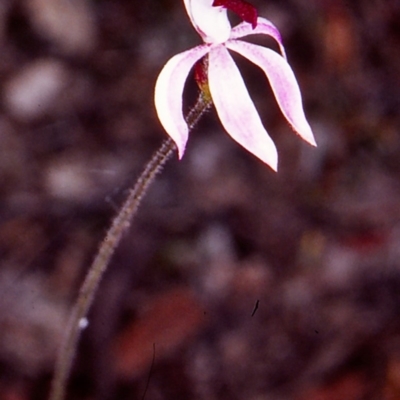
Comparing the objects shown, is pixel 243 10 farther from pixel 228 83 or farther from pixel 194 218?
pixel 194 218

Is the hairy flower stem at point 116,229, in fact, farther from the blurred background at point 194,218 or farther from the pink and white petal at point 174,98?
the blurred background at point 194,218

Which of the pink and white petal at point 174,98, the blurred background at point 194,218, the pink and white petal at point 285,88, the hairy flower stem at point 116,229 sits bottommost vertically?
the blurred background at point 194,218

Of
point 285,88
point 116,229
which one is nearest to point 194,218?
point 116,229

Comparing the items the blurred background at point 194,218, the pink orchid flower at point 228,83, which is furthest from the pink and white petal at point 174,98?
the blurred background at point 194,218

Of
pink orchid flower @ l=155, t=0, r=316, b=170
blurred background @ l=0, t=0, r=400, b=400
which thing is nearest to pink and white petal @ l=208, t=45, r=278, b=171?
pink orchid flower @ l=155, t=0, r=316, b=170

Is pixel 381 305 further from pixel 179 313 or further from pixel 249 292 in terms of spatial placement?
pixel 179 313

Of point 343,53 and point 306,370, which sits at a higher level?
point 343,53

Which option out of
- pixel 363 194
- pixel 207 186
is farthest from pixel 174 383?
pixel 363 194
